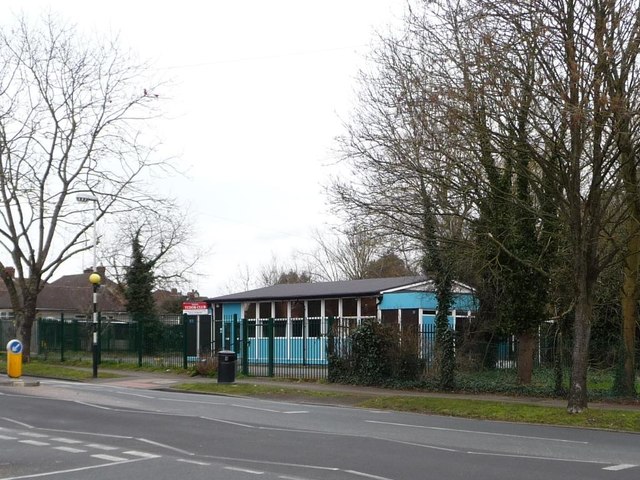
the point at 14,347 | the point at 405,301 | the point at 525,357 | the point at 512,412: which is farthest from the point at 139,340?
the point at 512,412

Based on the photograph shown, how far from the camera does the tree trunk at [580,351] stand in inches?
742

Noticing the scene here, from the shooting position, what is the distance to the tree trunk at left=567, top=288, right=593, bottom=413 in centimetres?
1886

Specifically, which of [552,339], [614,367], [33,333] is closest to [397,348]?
[552,339]

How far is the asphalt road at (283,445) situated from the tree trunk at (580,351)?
5.64 feet

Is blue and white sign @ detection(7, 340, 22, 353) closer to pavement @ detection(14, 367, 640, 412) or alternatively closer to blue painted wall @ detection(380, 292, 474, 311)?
pavement @ detection(14, 367, 640, 412)

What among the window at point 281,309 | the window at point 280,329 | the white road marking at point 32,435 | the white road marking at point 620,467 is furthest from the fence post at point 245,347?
the white road marking at point 620,467

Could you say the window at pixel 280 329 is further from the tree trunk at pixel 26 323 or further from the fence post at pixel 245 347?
the tree trunk at pixel 26 323

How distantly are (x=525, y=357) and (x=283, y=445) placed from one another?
13514mm

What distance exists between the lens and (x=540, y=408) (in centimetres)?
2020

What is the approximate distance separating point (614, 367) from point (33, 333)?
105 feet

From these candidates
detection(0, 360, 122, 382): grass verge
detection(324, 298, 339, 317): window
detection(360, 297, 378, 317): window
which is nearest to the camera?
detection(0, 360, 122, 382): grass verge

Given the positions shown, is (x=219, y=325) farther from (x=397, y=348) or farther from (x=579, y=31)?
(x=579, y=31)

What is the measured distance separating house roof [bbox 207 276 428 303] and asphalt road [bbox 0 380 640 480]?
15271 mm

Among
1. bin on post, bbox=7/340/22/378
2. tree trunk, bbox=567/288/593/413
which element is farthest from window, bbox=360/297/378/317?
tree trunk, bbox=567/288/593/413
